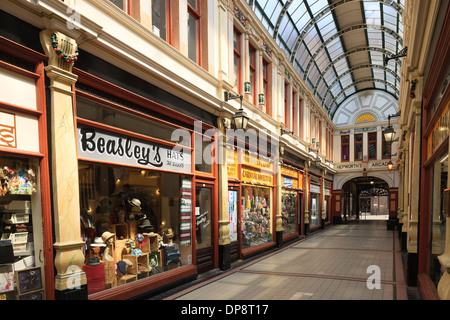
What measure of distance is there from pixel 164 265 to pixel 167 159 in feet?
6.91

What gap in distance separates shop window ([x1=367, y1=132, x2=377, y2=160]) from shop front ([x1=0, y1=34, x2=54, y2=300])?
23712mm

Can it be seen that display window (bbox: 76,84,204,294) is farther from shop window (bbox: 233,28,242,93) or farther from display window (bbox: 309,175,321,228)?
display window (bbox: 309,175,321,228)

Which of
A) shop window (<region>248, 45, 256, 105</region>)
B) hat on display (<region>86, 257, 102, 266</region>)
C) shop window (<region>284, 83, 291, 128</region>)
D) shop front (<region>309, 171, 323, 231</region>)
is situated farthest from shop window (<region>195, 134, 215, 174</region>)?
shop front (<region>309, 171, 323, 231</region>)

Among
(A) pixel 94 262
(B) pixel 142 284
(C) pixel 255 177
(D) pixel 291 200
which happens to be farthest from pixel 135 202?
(D) pixel 291 200

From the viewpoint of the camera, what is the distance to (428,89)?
504 cm

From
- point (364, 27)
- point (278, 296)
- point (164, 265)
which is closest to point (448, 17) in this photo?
point (278, 296)

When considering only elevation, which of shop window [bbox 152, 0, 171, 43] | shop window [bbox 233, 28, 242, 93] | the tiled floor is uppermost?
shop window [bbox 233, 28, 242, 93]

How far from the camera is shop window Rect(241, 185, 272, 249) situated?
9.55 m

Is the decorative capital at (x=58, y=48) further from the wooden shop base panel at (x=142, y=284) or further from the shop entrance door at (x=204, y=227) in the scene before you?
the shop entrance door at (x=204, y=227)

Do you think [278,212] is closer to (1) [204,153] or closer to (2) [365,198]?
(1) [204,153]

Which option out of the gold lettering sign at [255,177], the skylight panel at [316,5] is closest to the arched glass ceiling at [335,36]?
the skylight panel at [316,5]

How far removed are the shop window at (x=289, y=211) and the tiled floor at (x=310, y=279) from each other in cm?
232

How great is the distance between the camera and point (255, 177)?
10188 millimetres

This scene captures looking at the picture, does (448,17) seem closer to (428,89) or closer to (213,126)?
(428,89)
